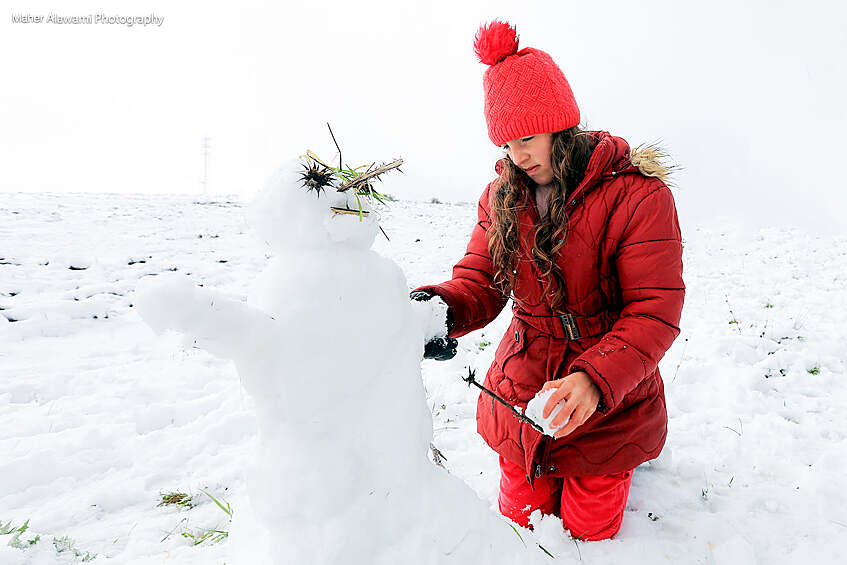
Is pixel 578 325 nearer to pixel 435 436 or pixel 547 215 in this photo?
pixel 547 215

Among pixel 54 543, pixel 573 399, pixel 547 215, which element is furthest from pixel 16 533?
pixel 547 215

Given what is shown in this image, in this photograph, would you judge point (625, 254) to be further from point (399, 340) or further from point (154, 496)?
point (154, 496)

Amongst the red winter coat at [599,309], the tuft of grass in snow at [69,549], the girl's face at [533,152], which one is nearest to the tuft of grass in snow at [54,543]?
the tuft of grass in snow at [69,549]

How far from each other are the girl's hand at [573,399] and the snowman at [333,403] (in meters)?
0.44

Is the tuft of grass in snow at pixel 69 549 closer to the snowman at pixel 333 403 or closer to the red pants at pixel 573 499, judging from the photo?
the snowman at pixel 333 403

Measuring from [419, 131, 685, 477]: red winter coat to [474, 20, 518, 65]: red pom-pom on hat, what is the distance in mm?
523

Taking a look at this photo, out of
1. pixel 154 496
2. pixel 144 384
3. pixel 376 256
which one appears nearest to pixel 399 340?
pixel 376 256

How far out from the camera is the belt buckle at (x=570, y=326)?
2.09 meters

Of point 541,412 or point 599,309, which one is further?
point 599,309

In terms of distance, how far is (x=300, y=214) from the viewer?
1.08 m

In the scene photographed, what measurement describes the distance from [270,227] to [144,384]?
2.86 metres

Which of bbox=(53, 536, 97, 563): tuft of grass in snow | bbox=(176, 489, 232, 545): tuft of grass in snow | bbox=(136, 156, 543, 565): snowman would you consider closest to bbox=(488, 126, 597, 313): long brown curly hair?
bbox=(136, 156, 543, 565): snowman

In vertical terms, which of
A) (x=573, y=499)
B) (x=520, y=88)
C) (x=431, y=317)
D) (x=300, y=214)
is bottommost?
(x=573, y=499)

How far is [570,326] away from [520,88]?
101 centimetres
